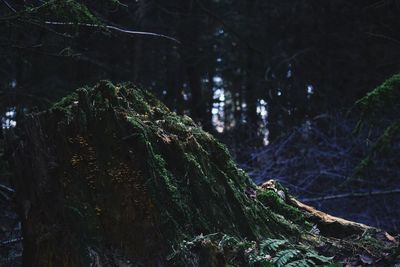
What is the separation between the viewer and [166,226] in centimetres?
Answer: 340

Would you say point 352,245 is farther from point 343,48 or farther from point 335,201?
point 343,48

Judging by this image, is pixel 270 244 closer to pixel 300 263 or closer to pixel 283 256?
pixel 283 256

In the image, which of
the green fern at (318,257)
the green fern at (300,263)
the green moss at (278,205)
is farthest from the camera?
the green moss at (278,205)

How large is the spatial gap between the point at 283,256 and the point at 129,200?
1.21 metres

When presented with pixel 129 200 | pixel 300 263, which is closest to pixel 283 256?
pixel 300 263

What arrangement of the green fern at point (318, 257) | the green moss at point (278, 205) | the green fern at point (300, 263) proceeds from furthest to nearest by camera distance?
the green moss at point (278, 205)
the green fern at point (318, 257)
the green fern at point (300, 263)

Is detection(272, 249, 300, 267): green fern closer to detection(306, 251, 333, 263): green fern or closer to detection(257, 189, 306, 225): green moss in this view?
→ detection(306, 251, 333, 263): green fern

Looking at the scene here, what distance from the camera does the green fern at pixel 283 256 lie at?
10.7 ft

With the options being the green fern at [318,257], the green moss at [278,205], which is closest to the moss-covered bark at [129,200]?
the green fern at [318,257]

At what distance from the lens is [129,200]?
3457 millimetres

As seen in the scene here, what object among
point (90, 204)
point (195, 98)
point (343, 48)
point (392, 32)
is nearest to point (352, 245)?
point (90, 204)

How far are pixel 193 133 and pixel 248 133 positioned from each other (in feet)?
29.3

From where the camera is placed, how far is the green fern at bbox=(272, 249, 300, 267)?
3.26 meters

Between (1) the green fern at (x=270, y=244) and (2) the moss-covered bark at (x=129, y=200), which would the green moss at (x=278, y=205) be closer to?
(2) the moss-covered bark at (x=129, y=200)
